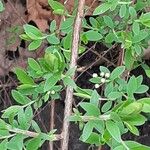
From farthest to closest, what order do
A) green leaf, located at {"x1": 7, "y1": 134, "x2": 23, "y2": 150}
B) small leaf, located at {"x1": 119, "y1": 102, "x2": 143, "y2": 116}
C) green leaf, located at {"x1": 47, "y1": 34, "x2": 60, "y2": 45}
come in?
green leaf, located at {"x1": 47, "y1": 34, "x2": 60, "y2": 45} < green leaf, located at {"x1": 7, "y1": 134, "x2": 23, "y2": 150} < small leaf, located at {"x1": 119, "y1": 102, "x2": 143, "y2": 116}

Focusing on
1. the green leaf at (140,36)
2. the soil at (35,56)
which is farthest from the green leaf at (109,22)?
the soil at (35,56)

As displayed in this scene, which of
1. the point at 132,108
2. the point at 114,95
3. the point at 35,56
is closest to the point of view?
the point at 132,108

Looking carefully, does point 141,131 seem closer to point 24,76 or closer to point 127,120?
point 24,76

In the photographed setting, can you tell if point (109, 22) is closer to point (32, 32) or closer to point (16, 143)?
point (32, 32)

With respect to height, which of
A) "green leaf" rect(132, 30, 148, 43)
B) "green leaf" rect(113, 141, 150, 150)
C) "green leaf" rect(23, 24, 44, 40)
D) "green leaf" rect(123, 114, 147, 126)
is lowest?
"green leaf" rect(113, 141, 150, 150)

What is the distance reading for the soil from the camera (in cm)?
191

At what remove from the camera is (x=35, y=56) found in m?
2.07

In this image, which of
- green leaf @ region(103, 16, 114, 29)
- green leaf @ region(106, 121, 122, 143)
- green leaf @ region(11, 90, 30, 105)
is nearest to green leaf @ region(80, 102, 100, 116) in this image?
green leaf @ region(106, 121, 122, 143)

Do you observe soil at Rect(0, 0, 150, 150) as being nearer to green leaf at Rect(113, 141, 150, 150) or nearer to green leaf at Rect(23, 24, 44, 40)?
green leaf at Rect(23, 24, 44, 40)

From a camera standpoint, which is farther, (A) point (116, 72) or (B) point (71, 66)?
(A) point (116, 72)

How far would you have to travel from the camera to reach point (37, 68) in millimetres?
1133

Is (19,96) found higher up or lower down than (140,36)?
lower down

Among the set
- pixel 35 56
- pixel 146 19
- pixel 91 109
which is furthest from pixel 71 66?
pixel 35 56

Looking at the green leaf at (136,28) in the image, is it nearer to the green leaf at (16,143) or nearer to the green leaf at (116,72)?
the green leaf at (116,72)
